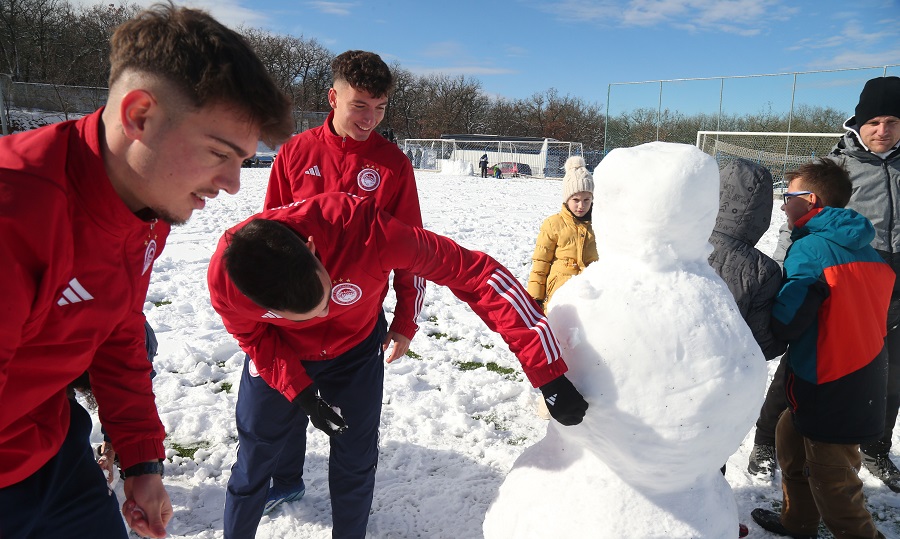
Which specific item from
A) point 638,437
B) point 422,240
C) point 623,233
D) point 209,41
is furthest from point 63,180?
point 638,437

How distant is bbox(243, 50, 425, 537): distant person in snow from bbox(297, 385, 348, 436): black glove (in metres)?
0.65

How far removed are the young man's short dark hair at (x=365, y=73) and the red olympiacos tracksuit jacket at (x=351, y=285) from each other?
853 mm

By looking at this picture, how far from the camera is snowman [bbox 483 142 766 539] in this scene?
1.40 metres

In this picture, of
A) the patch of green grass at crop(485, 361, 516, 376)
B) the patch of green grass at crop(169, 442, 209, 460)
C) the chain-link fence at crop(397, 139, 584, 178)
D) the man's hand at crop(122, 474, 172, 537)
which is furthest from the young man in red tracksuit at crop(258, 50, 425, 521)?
the chain-link fence at crop(397, 139, 584, 178)

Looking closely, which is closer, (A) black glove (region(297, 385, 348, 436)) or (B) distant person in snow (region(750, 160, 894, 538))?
(A) black glove (region(297, 385, 348, 436))

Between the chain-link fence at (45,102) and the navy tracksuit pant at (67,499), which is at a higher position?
the chain-link fence at (45,102)

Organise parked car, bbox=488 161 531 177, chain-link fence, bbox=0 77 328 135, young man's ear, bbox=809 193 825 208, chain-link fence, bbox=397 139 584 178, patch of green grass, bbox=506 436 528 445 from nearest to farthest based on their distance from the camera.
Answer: young man's ear, bbox=809 193 825 208
patch of green grass, bbox=506 436 528 445
parked car, bbox=488 161 531 177
chain-link fence, bbox=397 139 584 178
chain-link fence, bbox=0 77 328 135

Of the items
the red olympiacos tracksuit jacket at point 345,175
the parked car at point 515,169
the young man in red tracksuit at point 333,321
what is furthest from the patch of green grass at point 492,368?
the parked car at point 515,169

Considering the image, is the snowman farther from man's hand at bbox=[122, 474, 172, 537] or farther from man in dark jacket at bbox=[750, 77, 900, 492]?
man in dark jacket at bbox=[750, 77, 900, 492]

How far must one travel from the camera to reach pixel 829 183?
255 centimetres

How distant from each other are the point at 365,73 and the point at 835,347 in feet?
7.91

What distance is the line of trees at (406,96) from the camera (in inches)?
703

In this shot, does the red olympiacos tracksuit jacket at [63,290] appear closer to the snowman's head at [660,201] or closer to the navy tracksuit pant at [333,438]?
the navy tracksuit pant at [333,438]

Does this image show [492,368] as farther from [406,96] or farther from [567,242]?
[406,96]
